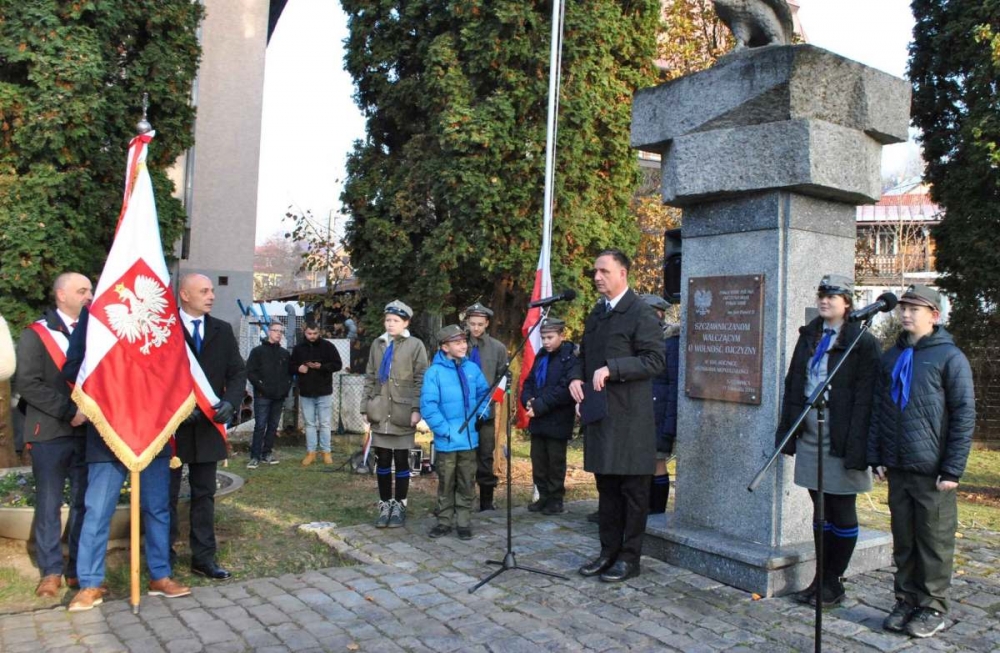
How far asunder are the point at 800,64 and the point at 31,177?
9466 mm

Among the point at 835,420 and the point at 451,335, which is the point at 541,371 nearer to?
the point at 451,335

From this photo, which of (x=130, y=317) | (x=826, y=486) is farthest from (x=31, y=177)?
(x=826, y=486)

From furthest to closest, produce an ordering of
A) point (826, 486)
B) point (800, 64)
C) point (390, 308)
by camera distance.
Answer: point (390, 308) < point (800, 64) < point (826, 486)

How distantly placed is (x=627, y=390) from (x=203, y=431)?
2822mm

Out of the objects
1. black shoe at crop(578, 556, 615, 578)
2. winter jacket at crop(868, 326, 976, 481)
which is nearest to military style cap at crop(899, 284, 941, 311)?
winter jacket at crop(868, 326, 976, 481)

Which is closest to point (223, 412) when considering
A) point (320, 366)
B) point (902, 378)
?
point (902, 378)

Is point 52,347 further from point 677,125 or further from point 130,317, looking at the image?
point 677,125

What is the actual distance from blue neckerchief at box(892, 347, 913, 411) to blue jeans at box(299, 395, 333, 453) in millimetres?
7842

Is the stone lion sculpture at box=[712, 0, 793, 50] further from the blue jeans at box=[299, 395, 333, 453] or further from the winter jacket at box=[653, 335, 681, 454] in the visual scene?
the blue jeans at box=[299, 395, 333, 453]

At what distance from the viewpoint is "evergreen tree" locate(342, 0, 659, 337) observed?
1190cm

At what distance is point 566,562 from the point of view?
562 centimetres

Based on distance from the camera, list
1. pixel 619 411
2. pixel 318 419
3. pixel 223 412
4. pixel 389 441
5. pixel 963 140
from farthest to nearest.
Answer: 1. pixel 318 419
2. pixel 963 140
3. pixel 389 441
4. pixel 223 412
5. pixel 619 411

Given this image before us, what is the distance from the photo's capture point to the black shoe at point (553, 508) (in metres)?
7.35

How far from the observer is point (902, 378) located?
4.38 metres
